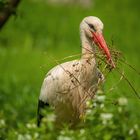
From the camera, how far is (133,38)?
21359 mm

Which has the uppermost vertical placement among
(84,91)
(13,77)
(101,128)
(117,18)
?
(117,18)

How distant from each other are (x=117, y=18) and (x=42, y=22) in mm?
1848

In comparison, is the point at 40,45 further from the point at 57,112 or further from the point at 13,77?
the point at 57,112

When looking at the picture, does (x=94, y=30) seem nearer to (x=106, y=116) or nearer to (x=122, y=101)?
(x=122, y=101)

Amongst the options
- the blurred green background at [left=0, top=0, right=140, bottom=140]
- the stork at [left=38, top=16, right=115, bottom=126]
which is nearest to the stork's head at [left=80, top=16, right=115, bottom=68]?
the stork at [left=38, top=16, right=115, bottom=126]

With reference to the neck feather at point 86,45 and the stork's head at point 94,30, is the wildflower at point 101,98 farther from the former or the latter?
the neck feather at point 86,45

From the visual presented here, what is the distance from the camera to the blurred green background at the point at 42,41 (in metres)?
14.2

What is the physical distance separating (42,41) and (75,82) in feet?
34.4

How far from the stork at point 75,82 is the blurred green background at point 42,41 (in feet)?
7.57

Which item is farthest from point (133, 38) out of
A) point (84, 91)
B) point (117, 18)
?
point (84, 91)

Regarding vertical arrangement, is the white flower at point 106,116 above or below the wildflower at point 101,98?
below

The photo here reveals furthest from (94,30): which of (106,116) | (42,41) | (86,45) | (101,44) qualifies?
(42,41)

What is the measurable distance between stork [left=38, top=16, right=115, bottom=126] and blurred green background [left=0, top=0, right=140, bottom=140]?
231 cm

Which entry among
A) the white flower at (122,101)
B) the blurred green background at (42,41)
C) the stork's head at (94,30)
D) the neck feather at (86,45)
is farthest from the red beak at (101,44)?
the blurred green background at (42,41)
